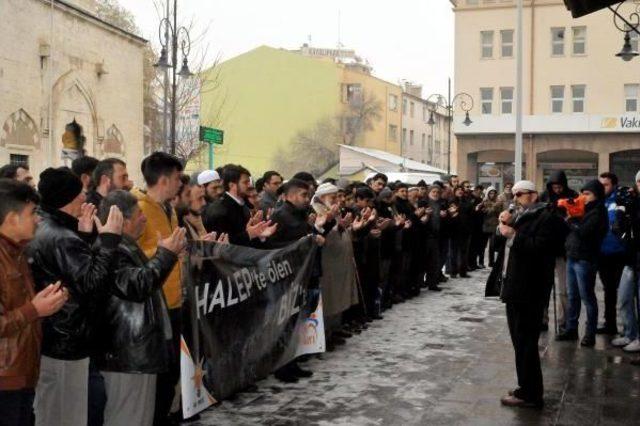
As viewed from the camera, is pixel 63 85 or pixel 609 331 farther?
pixel 63 85

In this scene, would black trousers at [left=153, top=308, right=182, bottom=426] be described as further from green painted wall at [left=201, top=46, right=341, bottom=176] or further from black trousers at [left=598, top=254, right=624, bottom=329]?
green painted wall at [left=201, top=46, right=341, bottom=176]

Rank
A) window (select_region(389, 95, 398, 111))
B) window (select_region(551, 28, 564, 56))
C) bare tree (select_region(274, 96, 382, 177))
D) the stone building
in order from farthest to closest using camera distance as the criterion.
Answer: window (select_region(389, 95, 398, 111)) < bare tree (select_region(274, 96, 382, 177)) < window (select_region(551, 28, 564, 56)) < the stone building

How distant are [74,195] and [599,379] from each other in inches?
221

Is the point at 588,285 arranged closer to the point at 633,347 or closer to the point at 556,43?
the point at 633,347

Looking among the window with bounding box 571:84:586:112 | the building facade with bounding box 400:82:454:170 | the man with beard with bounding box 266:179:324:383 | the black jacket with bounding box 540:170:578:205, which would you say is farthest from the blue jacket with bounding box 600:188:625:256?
the building facade with bounding box 400:82:454:170

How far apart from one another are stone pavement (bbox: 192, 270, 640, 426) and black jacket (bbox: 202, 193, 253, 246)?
1428 millimetres

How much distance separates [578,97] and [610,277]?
34104 mm

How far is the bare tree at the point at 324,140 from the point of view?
199 ft

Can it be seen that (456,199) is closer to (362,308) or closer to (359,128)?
(362,308)

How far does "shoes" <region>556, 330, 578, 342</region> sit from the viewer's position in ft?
32.2

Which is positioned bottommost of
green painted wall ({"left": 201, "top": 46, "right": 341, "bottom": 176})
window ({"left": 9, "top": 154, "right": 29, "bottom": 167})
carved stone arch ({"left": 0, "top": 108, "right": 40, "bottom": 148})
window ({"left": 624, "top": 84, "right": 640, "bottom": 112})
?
window ({"left": 9, "top": 154, "right": 29, "bottom": 167})

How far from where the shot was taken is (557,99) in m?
41.8

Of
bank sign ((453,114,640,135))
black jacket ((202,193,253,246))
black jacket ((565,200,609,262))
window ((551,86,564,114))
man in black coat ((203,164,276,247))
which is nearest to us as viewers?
man in black coat ((203,164,276,247))

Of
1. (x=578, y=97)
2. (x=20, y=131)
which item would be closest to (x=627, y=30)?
(x=20, y=131)
